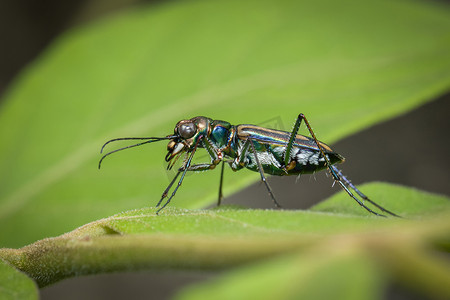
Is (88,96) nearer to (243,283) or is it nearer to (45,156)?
(45,156)

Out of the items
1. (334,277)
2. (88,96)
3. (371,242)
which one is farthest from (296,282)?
(88,96)

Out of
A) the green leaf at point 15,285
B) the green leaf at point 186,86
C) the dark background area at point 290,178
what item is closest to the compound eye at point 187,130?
the green leaf at point 186,86

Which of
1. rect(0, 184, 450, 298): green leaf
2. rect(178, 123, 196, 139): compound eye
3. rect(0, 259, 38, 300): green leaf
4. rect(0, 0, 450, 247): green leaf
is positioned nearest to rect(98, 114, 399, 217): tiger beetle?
rect(178, 123, 196, 139): compound eye

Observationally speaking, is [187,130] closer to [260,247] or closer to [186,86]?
[186,86]

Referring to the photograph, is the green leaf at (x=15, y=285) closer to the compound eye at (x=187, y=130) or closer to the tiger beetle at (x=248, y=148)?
the tiger beetle at (x=248, y=148)

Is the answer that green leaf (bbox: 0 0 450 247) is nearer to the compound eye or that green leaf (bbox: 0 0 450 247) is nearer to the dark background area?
the compound eye

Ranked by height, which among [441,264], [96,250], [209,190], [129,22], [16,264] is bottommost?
[209,190]
